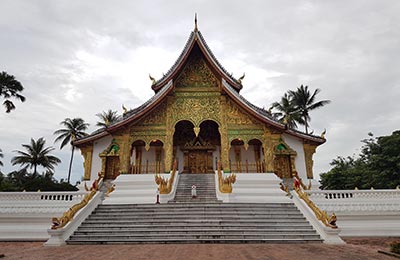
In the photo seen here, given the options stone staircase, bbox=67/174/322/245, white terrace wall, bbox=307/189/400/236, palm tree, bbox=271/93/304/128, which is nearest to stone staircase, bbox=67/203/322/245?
stone staircase, bbox=67/174/322/245

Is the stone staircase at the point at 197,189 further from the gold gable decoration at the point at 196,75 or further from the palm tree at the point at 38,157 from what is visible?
the palm tree at the point at 38,157

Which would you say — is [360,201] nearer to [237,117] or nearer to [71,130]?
[237,117]

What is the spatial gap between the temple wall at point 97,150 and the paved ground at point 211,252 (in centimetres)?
896

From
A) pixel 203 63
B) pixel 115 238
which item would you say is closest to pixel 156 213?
pixel 115 238

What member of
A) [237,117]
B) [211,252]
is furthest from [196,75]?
[211,252]

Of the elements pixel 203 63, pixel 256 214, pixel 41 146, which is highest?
pixel 203 63

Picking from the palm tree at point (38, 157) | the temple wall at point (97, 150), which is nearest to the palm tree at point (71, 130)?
the palm tree at point (38, 157)

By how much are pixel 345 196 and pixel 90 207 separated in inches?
357

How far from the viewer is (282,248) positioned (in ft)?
19.2

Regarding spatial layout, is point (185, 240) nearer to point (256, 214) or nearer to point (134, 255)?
point (134, 255)

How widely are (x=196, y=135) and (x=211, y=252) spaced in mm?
8952

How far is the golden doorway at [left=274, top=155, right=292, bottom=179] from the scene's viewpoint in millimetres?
14686

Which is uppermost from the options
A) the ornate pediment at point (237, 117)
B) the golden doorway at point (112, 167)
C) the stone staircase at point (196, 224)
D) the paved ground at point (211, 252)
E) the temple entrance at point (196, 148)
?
the ornate pediment at point (237, 117)

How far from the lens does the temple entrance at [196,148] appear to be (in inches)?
629
